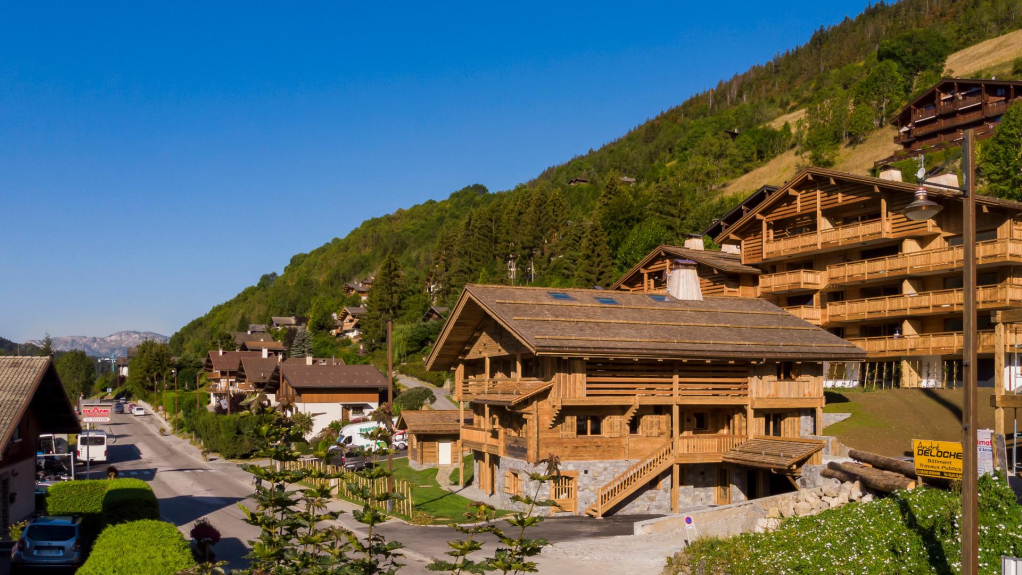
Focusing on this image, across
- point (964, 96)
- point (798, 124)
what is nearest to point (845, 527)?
point (964, 96)

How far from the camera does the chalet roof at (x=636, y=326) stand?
32.2 metres

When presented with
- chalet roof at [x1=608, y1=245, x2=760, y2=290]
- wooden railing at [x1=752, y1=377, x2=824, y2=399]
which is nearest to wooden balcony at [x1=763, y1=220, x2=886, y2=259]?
chalet roof at [x1=608, y1=245, x2=760, y2=290]

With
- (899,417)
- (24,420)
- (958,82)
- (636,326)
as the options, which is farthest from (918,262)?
(958,82)

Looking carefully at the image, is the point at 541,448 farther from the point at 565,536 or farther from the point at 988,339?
the point at 988,339

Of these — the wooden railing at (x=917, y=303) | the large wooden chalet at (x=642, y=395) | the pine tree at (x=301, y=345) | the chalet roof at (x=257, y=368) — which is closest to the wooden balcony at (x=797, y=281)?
the wooden railing at (x=917, y=303)

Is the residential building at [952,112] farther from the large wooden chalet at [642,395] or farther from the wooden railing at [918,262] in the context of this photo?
the large wooden chalet at [642,395]

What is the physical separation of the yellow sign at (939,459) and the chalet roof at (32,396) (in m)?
24.7

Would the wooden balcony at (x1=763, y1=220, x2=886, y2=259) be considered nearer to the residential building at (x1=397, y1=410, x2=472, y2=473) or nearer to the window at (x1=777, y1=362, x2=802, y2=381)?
the window at (x1=777, y1=362, x2=802, y2=381)

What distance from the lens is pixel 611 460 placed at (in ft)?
108

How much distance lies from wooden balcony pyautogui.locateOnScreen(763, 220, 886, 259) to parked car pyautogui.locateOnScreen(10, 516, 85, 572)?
3951 centimetres

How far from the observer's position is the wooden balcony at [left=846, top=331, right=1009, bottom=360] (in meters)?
39.7

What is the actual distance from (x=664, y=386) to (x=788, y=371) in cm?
637

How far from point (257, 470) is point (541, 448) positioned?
23.4 metres

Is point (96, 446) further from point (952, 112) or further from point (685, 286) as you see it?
point (952, 112)
